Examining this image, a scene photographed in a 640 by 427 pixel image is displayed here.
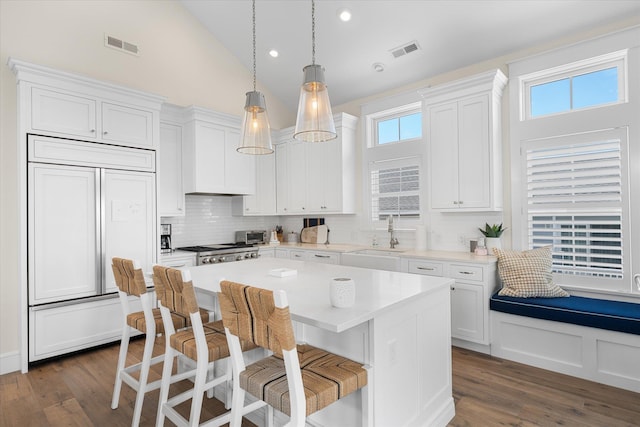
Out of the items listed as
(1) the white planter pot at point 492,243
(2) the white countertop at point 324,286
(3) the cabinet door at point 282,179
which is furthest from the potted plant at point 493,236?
(3) the cabinet door at point 282,179

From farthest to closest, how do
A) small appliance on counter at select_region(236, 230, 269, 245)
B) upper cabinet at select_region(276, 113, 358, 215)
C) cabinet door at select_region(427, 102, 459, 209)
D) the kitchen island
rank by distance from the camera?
small appliance on counter at select_region(236, 230, 269, 245) < upper cabinet at select_region(276, 113, 358, 215) < cabinet door at select_region(427, 102, 459, 209) < the kitchen island

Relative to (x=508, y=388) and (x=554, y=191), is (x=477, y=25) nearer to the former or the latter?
(x=554, y=191)

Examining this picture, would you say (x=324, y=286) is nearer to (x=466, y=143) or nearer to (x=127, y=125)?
(x=466, y=143)

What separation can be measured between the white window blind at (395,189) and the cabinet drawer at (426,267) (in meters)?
0.89

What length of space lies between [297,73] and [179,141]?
6.31ft

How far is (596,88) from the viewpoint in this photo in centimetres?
338

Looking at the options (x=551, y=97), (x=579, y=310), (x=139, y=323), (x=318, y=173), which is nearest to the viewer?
(x=139, y=323)

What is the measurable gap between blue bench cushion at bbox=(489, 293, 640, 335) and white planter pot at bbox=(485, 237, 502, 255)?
60 cm

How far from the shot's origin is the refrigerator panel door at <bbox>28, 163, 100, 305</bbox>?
3188 mm

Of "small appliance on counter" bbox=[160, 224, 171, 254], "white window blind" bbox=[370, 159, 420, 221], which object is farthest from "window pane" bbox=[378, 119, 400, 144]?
"small appliance on counter" bbox=[160, 224, 171, 254]

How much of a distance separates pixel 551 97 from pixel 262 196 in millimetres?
3883

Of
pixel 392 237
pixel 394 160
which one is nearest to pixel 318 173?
pixel 394 160

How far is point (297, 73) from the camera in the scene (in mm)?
5180

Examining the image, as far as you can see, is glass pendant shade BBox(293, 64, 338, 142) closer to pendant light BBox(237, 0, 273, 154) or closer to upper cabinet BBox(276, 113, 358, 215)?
pendant light BBox(237, 0, 273, 154)
